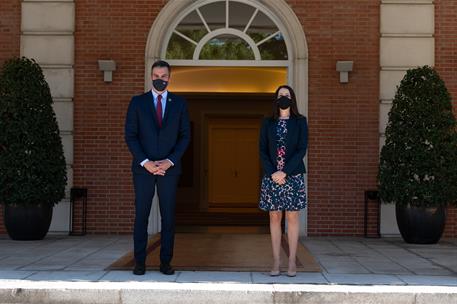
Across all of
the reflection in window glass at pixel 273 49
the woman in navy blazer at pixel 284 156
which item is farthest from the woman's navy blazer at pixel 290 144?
the reflection in window glass at pixel 273 49

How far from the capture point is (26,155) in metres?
9.37

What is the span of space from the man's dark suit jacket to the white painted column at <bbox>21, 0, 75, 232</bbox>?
4.45 m

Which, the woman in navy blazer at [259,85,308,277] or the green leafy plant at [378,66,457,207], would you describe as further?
the green leafy plant at [378,66,457,207]

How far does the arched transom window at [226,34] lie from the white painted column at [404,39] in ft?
5.44

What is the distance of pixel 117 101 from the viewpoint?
35.0ft

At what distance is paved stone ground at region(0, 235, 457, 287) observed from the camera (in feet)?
20.6

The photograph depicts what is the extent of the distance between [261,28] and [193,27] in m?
1.12

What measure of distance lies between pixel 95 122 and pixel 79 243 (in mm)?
2217

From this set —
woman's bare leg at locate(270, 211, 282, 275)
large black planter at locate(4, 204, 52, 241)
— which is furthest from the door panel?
woman's bare leg at locate(270, 211, 282, 275)

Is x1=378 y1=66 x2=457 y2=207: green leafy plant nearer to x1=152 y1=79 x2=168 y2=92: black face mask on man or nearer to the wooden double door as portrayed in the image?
x1=152 y1=79 x2=168 y2=92: black face mask on man

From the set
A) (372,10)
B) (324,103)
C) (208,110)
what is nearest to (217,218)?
(208,110)

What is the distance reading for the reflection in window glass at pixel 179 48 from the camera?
→ 1098 centimetres

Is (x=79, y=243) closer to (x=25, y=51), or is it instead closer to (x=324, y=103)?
(x=25, y=51)

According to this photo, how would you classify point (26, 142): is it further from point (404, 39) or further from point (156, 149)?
point (404, 39)
